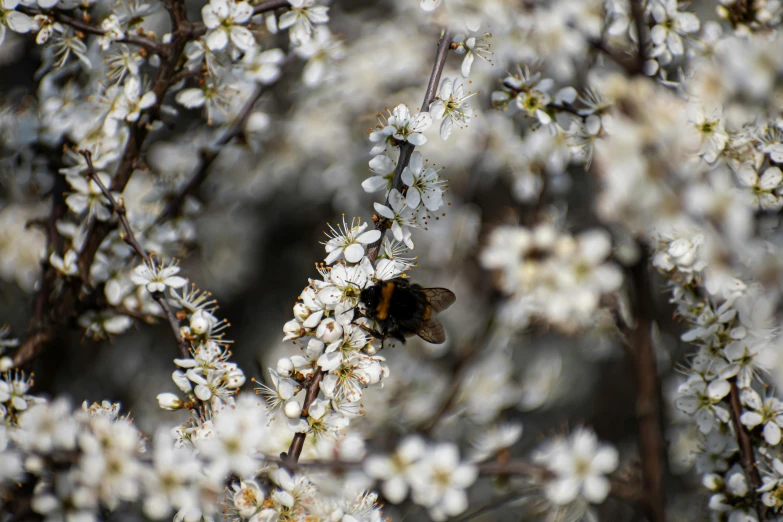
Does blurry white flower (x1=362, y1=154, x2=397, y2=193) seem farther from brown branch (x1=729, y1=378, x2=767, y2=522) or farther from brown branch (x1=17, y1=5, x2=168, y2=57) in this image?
brown branch (x1=729, y1=378, x2=767, y2=522)

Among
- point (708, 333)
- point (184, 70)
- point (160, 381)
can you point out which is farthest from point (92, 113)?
point (708, 333)

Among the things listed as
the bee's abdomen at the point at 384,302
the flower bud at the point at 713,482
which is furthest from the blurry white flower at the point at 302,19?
the flower bud at the point at 713,482

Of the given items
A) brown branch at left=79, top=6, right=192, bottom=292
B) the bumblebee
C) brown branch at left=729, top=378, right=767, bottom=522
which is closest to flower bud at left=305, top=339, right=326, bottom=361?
the bumblebee

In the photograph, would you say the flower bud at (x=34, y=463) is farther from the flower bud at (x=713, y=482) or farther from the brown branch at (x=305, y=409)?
the flower bud at (x=713, y=482)

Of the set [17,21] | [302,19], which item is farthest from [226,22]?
[17,21]

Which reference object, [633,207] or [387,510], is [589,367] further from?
[633,207]

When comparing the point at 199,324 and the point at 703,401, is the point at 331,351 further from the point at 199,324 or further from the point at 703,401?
the point at 703,401
